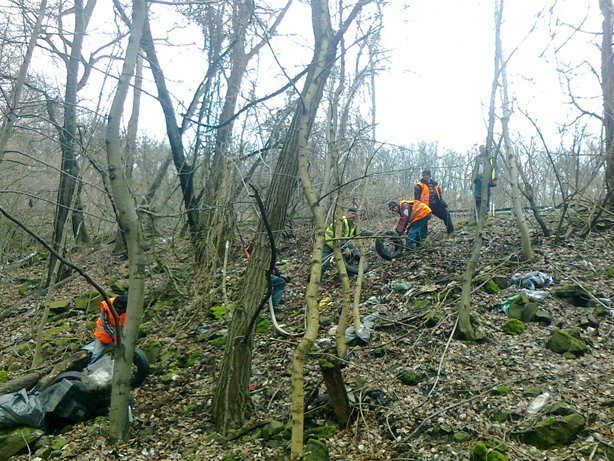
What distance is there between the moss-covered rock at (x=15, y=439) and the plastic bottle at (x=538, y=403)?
15.9 feet

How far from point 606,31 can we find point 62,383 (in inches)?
415

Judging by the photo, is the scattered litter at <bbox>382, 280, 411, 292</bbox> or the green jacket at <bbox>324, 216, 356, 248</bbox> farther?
the scattered litter at <bbox>382, 280, 411, 292</bbox>

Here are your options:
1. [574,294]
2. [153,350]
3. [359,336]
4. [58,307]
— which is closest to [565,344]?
[574,294]

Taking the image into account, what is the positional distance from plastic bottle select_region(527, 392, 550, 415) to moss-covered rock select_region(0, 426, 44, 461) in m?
4.85

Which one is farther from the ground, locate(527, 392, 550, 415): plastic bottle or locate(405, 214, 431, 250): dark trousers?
locate(405, 214, 431, 250): dark trousers

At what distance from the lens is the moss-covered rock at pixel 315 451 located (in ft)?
13.2

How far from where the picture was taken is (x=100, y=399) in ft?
18.5

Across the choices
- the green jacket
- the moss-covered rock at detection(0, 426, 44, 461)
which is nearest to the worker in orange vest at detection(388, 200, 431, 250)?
the green jacket

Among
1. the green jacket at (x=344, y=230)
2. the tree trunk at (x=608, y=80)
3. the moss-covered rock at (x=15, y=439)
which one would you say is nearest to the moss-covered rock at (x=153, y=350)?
the moss-covered rock at (x=15, y=439)

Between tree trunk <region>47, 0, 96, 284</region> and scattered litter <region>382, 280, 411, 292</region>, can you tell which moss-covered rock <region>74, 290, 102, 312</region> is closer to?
tree trunk <region>47, 0, 96, 284</region>

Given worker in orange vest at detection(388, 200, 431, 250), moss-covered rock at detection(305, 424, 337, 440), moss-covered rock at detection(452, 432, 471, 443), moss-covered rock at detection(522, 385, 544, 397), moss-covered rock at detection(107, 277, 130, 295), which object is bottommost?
moss-covered rock at detection(305, 424, 337, 440)

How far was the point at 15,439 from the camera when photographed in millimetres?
4941

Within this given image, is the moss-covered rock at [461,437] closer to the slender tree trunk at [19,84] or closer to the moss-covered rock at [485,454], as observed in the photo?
the moss-covered rock at [485,454]

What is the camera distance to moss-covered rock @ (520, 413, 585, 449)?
4.04 meters
